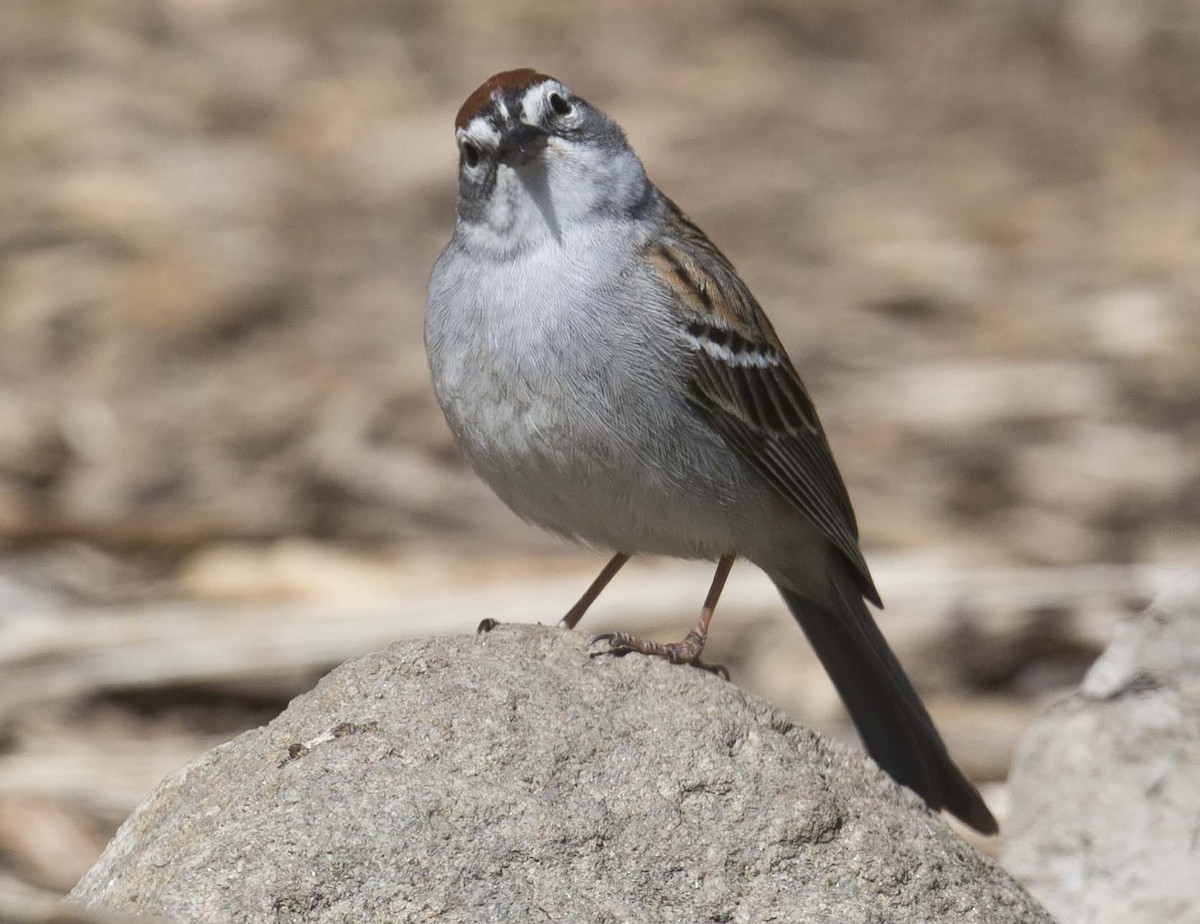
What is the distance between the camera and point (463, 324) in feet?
16.4

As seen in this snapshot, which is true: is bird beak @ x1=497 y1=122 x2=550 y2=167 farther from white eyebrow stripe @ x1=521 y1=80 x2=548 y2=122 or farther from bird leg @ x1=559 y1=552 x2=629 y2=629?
bird leg @ x1=559 y1=552 x2=629 y2=629

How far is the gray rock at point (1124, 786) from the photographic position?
4.76 metres

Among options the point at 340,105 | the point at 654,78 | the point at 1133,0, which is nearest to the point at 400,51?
the point at 340,105

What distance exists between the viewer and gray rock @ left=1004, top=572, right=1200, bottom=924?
4758 mm

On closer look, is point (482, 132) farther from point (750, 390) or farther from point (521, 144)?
point (750, 390)

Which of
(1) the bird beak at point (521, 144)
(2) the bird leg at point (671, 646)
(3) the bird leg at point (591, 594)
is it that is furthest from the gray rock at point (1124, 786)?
(1) the bird beak at point (521, 144)

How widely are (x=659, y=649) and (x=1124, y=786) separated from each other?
1332 mm

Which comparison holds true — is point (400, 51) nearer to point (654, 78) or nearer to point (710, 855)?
point (654, 78)

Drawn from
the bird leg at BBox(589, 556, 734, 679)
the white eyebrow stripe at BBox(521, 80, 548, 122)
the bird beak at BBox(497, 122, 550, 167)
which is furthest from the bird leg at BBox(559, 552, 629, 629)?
the white eyebrow stripe at BBox(521, 80, 548, 122)

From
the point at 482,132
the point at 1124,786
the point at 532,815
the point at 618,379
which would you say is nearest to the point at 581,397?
the point at 618,379

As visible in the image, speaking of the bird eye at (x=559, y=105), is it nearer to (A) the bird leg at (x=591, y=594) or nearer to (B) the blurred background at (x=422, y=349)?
(A) the bird leg at (x=591, y=594)

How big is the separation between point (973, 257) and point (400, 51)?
368cm

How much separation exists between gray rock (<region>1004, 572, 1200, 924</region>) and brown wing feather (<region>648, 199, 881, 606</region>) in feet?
2.49

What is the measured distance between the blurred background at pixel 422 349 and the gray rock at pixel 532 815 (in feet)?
5.15
